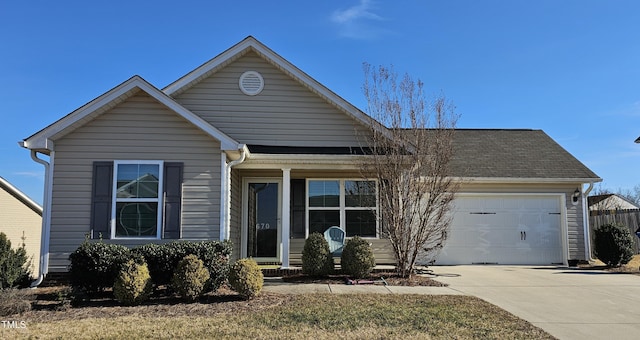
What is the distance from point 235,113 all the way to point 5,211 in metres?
12.8

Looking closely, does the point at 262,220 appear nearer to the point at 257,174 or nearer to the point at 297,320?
the point at 257,174

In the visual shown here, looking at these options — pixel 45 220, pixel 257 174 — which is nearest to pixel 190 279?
pixel 45 220

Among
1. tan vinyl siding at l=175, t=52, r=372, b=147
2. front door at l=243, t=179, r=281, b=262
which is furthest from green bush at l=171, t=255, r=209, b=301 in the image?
tan vinyl siding at l=175, t=52, r=372, b=147

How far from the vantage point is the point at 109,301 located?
8.45m

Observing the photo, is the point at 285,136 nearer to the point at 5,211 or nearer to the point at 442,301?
the point at 442,301

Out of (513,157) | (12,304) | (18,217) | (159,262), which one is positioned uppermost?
(513,157)

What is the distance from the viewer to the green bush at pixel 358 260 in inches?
406

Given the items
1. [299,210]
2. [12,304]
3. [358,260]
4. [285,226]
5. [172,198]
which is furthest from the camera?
[299,210]

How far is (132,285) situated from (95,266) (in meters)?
1.02

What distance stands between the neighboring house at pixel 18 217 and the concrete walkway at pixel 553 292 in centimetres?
1442

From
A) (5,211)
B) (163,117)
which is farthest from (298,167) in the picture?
(5,211)

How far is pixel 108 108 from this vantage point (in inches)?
403

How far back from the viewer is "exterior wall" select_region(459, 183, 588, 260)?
14414 millimetres

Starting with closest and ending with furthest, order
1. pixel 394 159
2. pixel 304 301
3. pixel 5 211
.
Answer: pixel 304 301 → pixel 394 159 → pixel 5 211
